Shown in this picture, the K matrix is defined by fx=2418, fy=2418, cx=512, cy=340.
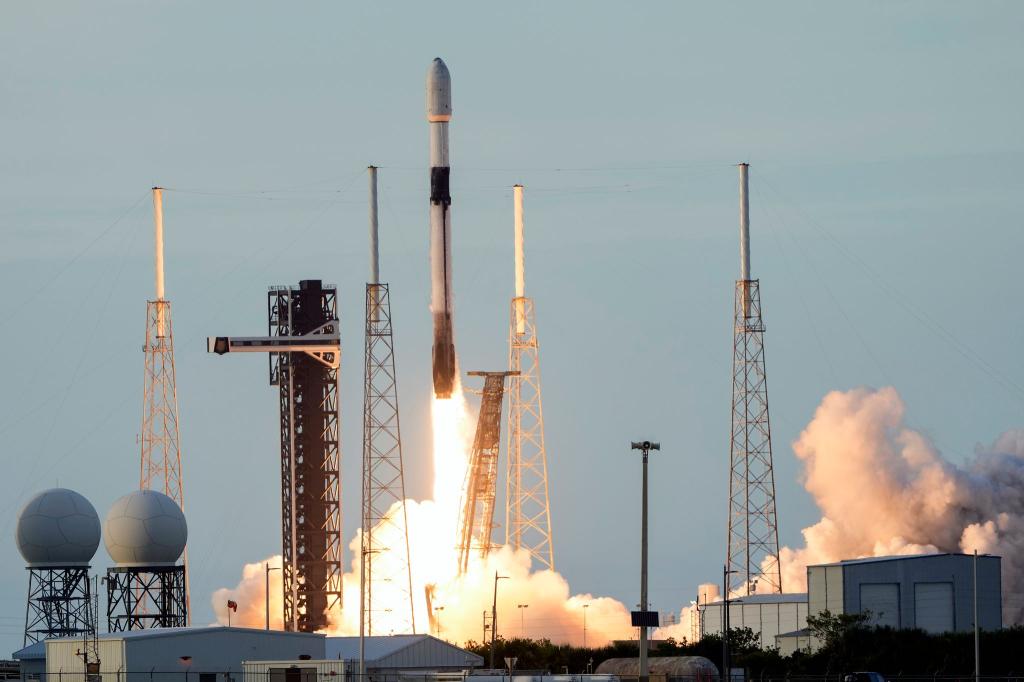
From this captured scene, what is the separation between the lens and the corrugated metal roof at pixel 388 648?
97.2 metres

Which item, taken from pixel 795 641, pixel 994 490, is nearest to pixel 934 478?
pixel 994 490

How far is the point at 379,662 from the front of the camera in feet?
315

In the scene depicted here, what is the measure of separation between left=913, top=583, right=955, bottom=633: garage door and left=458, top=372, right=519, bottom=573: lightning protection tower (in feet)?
70.1

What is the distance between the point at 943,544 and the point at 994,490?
3987 mm

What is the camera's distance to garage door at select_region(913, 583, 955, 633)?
113000 millimetres

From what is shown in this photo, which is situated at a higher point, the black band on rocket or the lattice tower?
the black band on rocket

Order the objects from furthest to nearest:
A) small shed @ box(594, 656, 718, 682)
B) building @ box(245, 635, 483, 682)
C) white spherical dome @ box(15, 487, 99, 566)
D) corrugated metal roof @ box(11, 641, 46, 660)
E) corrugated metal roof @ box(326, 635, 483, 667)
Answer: white spherical dome @ box(15, 487, 99, 566)
corrugated metal roof @ box(11, 641, 46, 660)
corrugated metal roof @ box(326, 635, 483, 667)
small shed @ box(594, 656, 718, 682)
building @ box(245, 635, 483, 682)

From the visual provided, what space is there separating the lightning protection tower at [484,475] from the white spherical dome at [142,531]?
15.7 metres

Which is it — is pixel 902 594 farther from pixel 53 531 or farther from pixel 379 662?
pixel 53 531

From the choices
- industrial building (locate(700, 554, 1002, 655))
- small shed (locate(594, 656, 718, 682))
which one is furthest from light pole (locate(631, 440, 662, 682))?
industrial building (locate(700, 554, 1002, 655))

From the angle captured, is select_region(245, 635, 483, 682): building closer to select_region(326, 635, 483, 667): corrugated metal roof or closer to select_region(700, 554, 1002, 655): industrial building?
select_region(326, 635, 483, 667): corrugated metal roof

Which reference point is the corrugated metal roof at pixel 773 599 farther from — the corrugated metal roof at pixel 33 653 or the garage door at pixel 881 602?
the corrugated metal roof at pixel 33 653

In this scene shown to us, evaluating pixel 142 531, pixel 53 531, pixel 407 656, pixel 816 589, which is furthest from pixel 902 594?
pixel 53 531

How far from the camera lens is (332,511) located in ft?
406
